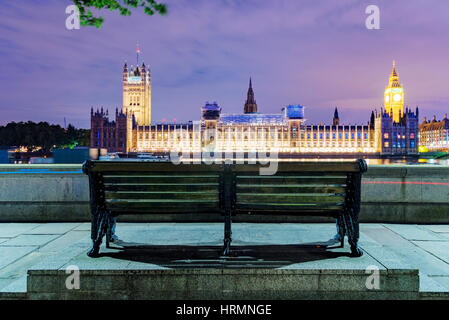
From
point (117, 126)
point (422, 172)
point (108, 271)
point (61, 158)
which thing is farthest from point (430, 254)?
point (117, 126)

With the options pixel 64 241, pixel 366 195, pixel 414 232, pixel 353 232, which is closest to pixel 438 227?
pixel 414 232

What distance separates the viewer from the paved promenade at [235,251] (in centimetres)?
285

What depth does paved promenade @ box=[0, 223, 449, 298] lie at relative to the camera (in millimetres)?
2852

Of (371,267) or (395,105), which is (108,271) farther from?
(395,105)

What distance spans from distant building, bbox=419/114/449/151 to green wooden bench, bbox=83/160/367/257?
14415cm

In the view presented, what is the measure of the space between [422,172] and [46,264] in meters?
5.10

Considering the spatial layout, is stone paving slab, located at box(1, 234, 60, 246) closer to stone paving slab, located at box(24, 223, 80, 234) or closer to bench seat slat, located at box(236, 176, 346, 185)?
stone paving slab, located at box(24, 223, 80, 234)

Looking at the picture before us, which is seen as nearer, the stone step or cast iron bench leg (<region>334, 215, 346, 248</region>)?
the stone step

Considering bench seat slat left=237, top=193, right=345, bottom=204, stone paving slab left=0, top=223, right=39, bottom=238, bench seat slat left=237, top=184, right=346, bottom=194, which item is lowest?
stone paving slab left=0, top=223, right=39, bottom=238

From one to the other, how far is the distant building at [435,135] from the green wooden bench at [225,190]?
144146 millimetres

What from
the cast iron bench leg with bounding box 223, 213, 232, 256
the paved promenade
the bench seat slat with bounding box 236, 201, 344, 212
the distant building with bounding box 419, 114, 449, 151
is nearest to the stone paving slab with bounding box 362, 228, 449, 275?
the paved promenade

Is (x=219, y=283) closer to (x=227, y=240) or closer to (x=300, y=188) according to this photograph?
(x=227, y=240)

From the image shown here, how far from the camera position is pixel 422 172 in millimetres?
5594

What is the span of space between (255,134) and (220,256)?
336ft
